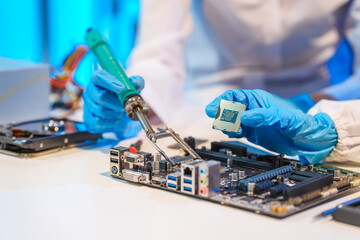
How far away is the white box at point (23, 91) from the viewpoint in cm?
130

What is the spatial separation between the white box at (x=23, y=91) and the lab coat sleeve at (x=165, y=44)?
0.27 metres

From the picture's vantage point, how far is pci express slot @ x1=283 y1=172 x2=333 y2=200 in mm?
726

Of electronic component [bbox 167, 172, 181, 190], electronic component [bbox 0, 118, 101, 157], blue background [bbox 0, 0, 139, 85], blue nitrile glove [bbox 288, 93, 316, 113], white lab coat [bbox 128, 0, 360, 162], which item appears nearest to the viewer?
electronic component [bbox 167, 172, 181, 190]

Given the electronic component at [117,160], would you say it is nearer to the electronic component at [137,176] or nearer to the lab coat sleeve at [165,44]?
the electronic component at [137,176]

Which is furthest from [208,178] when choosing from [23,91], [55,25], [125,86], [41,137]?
[55,25]

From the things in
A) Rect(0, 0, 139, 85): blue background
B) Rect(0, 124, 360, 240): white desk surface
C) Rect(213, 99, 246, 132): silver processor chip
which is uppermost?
Rect(0, 0, 139, 85): blue background

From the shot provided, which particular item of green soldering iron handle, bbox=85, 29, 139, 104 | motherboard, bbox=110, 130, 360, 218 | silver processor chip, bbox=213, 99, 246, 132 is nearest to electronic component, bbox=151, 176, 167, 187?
motherboard, bbox=110, 130, 360, 218

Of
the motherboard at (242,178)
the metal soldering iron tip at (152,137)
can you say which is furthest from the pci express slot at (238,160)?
the metal soldering iron tip at (152,137)

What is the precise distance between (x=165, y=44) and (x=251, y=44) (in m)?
0.28

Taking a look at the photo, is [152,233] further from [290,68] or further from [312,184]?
[290,68]

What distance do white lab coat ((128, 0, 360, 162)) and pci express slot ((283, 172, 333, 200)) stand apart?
27.9 inches

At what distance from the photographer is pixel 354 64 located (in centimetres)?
148

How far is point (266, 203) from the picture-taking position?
73cm

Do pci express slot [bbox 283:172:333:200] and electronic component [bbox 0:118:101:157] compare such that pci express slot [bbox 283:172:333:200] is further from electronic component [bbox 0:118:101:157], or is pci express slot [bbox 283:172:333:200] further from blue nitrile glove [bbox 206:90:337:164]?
electronic component [bbox 0:118:101:157]
